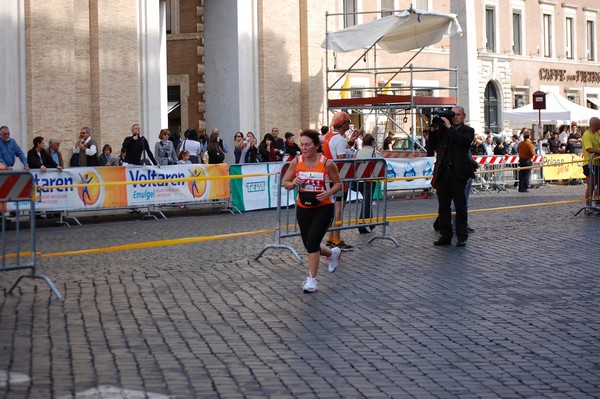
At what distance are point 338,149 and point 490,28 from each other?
3730cm

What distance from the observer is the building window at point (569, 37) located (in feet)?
189

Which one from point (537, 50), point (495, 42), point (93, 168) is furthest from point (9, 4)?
point (537, 50)

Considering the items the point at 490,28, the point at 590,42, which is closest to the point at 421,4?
the point at 490,28

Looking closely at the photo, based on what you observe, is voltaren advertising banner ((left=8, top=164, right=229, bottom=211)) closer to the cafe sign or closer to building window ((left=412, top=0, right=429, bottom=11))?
building window ((left=412, top=0, right=429, bottom=11))

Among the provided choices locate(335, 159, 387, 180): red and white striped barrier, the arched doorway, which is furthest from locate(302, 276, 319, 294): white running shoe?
the arched doorway

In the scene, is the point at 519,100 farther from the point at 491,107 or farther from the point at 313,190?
the point at 313,190

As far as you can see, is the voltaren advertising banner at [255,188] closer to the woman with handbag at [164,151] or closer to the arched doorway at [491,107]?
the woman with handbag at [164,151]

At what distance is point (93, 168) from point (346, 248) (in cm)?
756

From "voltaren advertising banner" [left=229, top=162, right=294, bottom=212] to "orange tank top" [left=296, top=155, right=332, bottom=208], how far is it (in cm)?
1206

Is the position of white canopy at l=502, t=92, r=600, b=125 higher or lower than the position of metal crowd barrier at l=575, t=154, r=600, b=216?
higher

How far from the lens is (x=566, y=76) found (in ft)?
187

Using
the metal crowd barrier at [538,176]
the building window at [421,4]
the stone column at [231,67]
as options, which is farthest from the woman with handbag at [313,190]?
the building window at [421,4]

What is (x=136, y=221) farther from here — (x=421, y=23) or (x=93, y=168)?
(x=421, y=23)

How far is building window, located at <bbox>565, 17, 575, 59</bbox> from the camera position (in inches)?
2264
